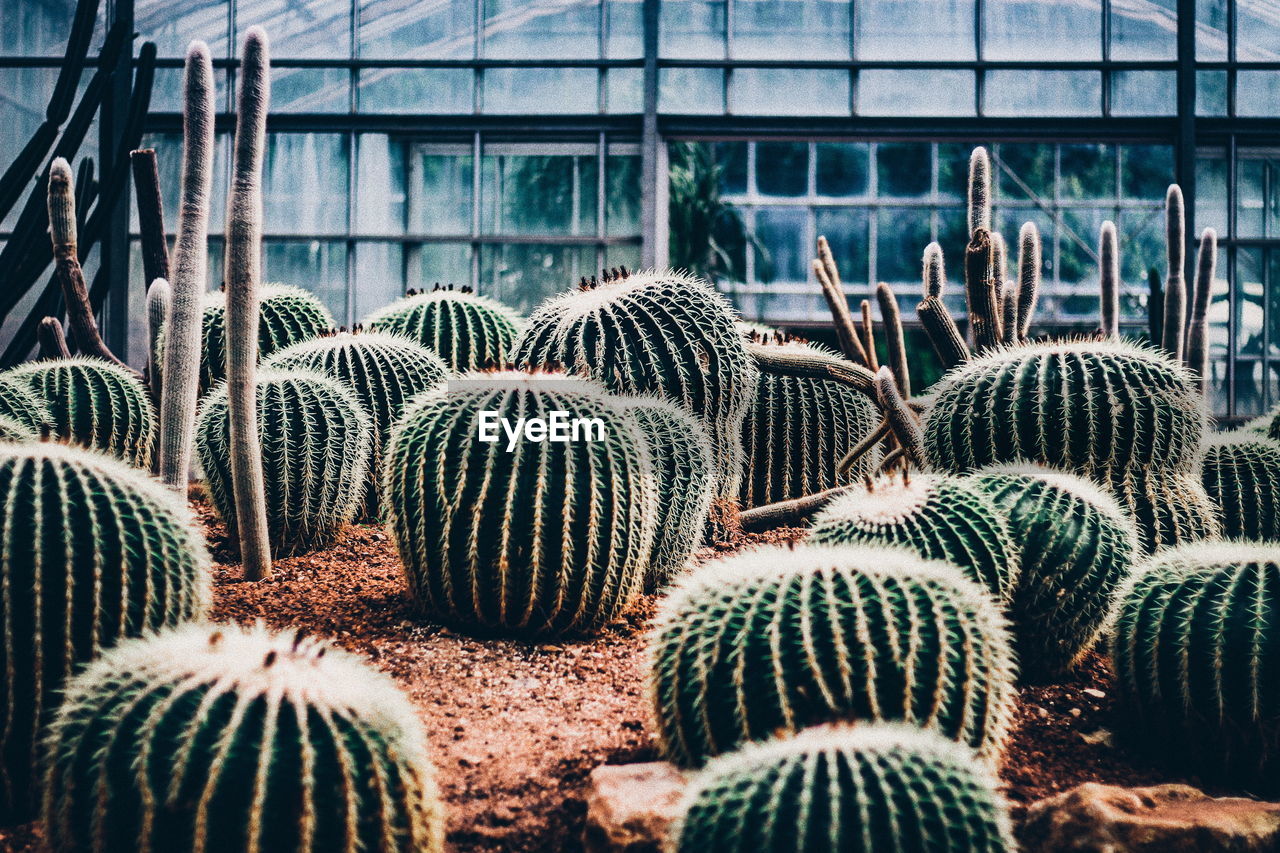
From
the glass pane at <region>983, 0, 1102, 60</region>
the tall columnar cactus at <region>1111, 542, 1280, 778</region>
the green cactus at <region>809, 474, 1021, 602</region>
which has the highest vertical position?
the glass pane at <region>983, 0, 1102, 60</region>

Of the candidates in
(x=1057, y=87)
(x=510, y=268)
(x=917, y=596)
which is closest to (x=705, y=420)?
(x=917, y=596)

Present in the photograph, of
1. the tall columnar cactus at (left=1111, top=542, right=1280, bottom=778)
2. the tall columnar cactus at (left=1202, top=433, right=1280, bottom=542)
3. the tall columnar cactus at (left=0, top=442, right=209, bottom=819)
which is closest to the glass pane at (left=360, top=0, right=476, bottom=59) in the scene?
the tall columnar cactus at (left=1202, top=433, right=1280, bottom=542)

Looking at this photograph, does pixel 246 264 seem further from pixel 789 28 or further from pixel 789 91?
pixel 789 28

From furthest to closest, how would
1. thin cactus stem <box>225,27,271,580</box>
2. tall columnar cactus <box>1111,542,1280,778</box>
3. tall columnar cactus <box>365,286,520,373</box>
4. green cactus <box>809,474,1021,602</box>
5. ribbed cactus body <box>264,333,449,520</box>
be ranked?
tall columnar cactus <box>365,286,520,373</box> < ribbed cactus body <box>264,333,449,520</box> < thin cactus stem <box>225,27,271,580</box> < green cactus <box>809,474,1021,602</box> < tall columnar cactus <box>1111,542,1280,778</box>

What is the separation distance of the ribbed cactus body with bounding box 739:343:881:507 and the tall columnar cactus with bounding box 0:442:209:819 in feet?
10.9

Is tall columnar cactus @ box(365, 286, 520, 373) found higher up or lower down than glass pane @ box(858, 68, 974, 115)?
lower down

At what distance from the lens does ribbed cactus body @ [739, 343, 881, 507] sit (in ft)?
18.4

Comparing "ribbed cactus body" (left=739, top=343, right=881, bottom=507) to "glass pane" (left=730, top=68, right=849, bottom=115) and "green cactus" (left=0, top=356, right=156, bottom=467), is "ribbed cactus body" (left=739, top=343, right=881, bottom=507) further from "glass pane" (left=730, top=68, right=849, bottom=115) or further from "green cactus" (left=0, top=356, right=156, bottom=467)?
"glass pane" (left=730, top=68, right=849, bottom=115)

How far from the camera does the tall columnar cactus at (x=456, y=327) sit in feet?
19.5

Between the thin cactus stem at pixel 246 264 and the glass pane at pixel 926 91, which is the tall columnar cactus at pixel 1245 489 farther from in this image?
Answer: the glass pane at pixel 926 91

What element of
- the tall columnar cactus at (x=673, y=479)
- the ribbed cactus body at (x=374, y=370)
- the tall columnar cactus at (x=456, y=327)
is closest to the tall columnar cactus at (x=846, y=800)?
the tall columnar cactus at (x=673, y=479)

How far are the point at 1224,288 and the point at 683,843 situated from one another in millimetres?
13992

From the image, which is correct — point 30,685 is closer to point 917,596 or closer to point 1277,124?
point 917,596

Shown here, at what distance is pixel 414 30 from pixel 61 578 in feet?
40.6
